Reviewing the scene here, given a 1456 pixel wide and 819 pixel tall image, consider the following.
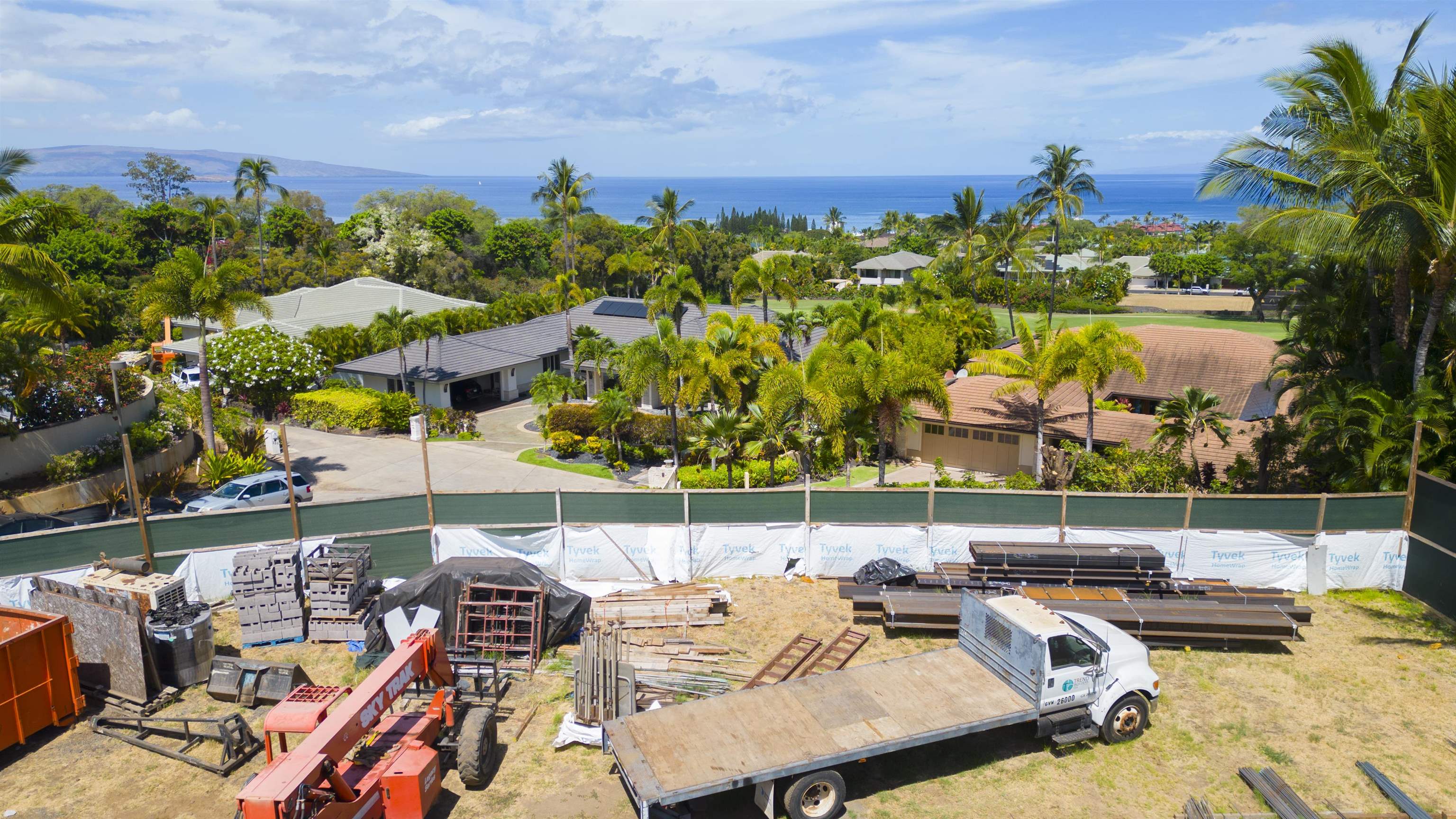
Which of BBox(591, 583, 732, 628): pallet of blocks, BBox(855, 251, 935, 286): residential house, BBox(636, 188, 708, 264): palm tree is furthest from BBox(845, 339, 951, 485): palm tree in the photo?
BBox(855, 251, 935, 286): residential house

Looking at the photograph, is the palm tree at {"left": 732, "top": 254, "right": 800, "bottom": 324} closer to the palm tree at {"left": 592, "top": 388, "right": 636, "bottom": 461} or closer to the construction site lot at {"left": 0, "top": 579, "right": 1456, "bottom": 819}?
the palm tree at {"left": 592, "top": 388, "right": 636, "bottom": 461}

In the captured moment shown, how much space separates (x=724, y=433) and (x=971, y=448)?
9.77 m

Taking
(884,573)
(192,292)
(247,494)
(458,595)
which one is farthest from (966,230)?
(458,595)

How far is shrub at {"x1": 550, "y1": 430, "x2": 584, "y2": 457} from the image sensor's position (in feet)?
109

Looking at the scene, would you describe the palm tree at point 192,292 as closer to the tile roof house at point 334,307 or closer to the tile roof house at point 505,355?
the tile roof house at point 505,355

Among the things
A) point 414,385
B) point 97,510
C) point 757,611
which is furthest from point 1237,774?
point 414,385

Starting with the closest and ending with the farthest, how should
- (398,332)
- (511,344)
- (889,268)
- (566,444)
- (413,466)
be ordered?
(413,466)
(566,444)
(398,332)
(511,344)
(889,268)

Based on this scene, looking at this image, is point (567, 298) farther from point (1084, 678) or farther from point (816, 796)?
point (816, 796)

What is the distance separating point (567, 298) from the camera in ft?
153

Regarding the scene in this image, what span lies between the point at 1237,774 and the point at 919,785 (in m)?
4.48

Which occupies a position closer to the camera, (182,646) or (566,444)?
(182,646)

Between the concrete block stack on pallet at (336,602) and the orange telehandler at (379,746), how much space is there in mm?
3290

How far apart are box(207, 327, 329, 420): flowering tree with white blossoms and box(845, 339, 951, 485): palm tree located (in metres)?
25.3

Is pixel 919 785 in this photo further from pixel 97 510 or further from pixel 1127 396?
pixel 1127 396
